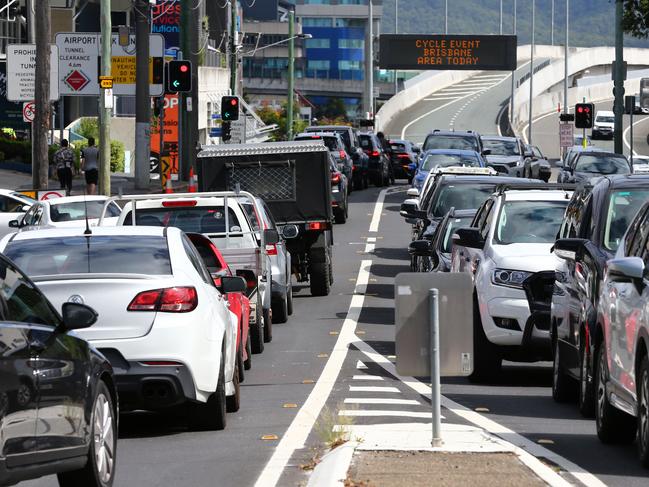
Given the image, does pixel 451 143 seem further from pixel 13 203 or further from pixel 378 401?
pixel 378 401

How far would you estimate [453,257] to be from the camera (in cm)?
1833

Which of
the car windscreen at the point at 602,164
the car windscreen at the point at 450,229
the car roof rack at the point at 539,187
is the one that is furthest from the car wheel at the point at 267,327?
the car windscreen at the point at 602,164

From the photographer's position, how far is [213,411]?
12039 mm

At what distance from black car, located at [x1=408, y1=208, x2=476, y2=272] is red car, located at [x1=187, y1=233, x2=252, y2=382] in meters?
4.12

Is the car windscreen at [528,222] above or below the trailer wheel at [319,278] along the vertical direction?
above

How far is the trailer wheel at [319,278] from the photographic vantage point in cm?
2498

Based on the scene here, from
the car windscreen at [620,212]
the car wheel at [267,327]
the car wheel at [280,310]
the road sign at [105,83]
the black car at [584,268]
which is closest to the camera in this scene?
the black car at [584,268]

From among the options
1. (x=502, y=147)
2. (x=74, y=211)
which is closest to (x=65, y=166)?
(x=502, y=147)

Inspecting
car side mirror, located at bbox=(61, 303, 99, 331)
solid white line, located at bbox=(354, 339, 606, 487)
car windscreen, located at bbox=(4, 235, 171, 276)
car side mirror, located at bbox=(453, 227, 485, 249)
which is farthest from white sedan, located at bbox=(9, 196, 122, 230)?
car side mirror, located at bbox=(61, 303, 99, 331)

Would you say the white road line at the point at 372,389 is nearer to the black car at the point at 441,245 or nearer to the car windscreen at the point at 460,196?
the black car at the point at 441,245

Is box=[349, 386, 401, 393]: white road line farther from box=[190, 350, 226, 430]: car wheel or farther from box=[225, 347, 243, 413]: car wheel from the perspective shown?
box=[190, 350, 226, 430]: car wheel

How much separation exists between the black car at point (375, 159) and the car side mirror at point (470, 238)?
128ft

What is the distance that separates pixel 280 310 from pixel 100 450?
40.5 feet

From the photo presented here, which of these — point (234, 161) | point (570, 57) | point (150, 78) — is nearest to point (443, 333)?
point (234, 161)
